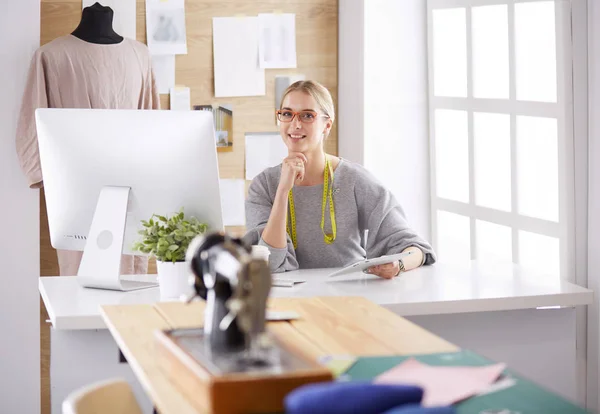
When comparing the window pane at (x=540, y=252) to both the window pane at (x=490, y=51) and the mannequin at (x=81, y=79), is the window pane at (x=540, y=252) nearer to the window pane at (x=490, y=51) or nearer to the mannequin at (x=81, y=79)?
the window pane at (x=490, y=51)

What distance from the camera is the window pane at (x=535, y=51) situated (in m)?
3.14

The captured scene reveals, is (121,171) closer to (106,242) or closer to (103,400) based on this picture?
(106,242)

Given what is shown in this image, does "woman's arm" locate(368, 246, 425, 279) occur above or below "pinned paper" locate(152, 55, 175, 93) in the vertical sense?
below

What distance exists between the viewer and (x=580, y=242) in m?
Answer: 2.97

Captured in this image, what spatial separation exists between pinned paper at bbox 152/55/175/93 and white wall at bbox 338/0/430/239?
81 cm

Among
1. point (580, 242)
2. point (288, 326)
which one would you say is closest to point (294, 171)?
point (580, 242)

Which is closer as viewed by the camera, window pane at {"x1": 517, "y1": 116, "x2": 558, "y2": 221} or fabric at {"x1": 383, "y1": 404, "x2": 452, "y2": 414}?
fabric at {"x1": 383, "y1": 404, "x2": 452, "y2": 414}

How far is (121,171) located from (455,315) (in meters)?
1.01

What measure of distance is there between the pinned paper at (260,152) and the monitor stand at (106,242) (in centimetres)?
165

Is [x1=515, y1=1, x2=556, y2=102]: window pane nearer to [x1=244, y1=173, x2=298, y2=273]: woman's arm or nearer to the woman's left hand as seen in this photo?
the woman's left hand

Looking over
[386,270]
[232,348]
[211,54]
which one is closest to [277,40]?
[211,54]

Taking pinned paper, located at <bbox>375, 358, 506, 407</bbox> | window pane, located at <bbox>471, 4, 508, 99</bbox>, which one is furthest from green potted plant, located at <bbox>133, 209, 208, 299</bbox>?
window pane, located at <bbox>471, 4, 508, 99</bbox>

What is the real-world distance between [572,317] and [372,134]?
67.3 inches

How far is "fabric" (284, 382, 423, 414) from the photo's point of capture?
1.18 meters
